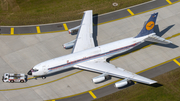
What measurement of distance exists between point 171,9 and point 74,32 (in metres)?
33.6

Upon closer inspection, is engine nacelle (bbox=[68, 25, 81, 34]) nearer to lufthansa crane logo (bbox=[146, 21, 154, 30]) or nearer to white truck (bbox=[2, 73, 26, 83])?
white truck (bbox=[2, 73, 26, 83])

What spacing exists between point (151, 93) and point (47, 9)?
42319 millimetres

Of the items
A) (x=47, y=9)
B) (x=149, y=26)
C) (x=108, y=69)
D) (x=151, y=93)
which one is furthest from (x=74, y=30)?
(x=151, y=93)

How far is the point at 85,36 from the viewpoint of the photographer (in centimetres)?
6456

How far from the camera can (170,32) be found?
70.6m

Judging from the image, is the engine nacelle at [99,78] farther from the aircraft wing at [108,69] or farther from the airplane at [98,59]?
the aircraft wing at [108,69]

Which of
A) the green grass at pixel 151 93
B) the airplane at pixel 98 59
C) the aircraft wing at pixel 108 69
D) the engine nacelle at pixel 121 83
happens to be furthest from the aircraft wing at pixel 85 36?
the green grass at pixel 151 93

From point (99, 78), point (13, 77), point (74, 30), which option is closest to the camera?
point (99, 78)

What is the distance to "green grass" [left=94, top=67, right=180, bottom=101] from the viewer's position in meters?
56.2

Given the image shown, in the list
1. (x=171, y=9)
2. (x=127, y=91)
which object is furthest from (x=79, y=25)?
(x=171, y=9)

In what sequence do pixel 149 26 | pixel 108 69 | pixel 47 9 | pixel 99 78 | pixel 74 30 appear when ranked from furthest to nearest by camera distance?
pixel 47 9, pixel 74 30, pixel 149 26, pixel 108 69, pixel 99 78

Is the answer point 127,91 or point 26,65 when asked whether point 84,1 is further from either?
point 127,91

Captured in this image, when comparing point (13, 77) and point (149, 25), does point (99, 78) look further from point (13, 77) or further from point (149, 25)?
point (13, 77)

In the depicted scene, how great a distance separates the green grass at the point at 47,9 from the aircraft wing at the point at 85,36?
6.92 m
